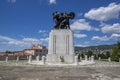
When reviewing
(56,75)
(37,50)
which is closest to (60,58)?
(56,75)

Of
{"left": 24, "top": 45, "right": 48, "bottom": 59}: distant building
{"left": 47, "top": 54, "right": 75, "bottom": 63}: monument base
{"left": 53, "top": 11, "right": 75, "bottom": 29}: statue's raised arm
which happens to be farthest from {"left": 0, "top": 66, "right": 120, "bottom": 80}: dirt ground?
{"left": 24, "top": 45, "right": 48, "bottom": 59}: distant building

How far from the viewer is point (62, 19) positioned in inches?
1427

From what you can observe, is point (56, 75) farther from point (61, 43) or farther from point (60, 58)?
point (61, 43)

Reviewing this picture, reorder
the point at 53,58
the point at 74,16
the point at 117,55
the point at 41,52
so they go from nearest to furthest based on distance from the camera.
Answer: the point at 53,58 → the point at 74,16 → the point at 117,55 → the point at 41,52

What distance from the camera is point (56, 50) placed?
35.1 metres

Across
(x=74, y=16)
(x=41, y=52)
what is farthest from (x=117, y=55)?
(x=41, y=52)

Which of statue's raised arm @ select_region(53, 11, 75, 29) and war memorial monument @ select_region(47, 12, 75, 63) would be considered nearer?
war memorial monument @ select_region(47, 12, 75, 63)

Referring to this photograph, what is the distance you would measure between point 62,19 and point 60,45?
4.81 metres

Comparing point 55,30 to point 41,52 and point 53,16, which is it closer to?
point 53,16

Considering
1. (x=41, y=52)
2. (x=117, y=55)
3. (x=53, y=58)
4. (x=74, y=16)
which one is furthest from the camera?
(x=41, y=52)

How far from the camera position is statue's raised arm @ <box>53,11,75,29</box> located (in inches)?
1420

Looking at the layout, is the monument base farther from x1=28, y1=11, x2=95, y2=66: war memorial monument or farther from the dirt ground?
the dirt ground

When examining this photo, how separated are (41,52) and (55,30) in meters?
67.9

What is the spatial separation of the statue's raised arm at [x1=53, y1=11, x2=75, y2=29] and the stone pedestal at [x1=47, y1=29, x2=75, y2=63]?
101 cm
